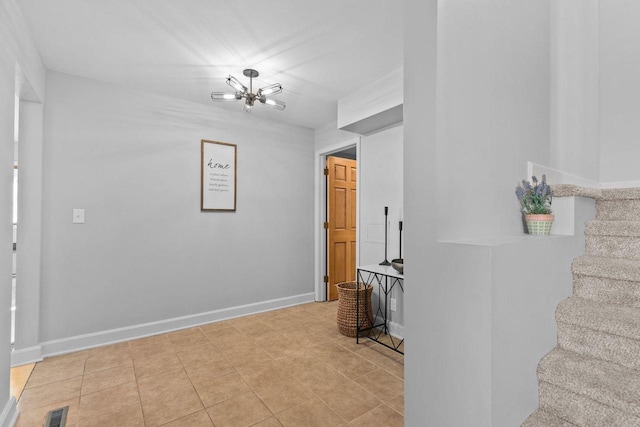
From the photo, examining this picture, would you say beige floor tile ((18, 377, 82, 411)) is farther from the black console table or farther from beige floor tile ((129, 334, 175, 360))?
the black console table

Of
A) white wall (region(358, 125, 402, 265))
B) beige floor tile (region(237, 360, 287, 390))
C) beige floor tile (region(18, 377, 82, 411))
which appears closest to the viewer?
beige floor tile (region(18, 377, 82, 411))

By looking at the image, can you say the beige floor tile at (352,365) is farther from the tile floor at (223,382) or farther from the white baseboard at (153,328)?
the white baseboard at (153,328)

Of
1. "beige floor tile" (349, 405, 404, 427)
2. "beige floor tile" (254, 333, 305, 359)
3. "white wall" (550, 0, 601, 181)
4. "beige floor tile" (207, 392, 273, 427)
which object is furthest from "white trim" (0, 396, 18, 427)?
"white wall" (550, 0, 601, 181)

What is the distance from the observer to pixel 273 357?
8.31 feet

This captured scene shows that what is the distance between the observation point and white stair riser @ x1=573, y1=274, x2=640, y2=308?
4.58 feet

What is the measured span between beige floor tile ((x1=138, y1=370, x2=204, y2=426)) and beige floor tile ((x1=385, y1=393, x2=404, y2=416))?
3.85 ft

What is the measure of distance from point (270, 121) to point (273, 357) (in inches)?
109

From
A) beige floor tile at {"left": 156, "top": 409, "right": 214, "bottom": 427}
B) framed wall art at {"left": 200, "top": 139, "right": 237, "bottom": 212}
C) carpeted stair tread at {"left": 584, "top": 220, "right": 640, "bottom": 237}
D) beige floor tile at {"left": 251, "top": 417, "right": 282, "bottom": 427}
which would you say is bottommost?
beige floor tile at {"left": 156, "top": 409, "right": 214, "bottom": 427}

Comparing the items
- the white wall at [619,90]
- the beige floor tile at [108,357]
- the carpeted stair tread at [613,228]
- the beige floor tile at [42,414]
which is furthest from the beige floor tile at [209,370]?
the white wall at [619,90]

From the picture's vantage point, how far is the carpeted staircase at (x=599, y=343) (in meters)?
1.12

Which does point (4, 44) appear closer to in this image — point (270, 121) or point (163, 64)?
point (163, 64)

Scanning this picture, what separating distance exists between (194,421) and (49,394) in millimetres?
1123

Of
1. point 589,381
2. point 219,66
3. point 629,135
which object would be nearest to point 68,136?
point 219,66

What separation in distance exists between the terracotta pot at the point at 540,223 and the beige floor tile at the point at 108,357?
9.86 feet
